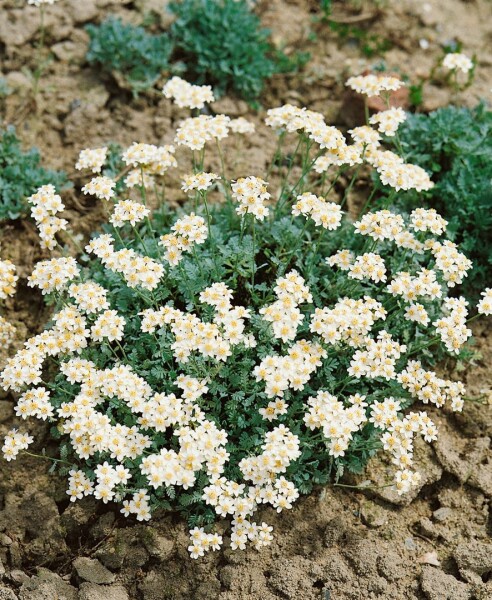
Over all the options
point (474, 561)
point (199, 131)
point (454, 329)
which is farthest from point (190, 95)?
point (474, 561)

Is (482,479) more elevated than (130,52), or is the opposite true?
(130,52)

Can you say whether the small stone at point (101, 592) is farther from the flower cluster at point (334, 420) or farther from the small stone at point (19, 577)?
the flower cluster at point (334, 420)

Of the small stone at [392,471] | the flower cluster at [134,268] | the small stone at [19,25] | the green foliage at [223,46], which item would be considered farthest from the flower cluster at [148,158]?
the small stone at [392,471]

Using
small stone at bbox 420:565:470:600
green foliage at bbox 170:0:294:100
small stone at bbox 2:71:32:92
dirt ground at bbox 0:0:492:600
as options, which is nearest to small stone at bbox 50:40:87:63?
small stone at bbox 2:71:32:92

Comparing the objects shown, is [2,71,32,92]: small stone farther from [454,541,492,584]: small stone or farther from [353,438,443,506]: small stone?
[454,541,492,584]: small stone

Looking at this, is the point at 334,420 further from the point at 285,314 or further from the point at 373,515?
the point at 373,515

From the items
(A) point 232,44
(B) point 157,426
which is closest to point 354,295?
(B) point 157,426
